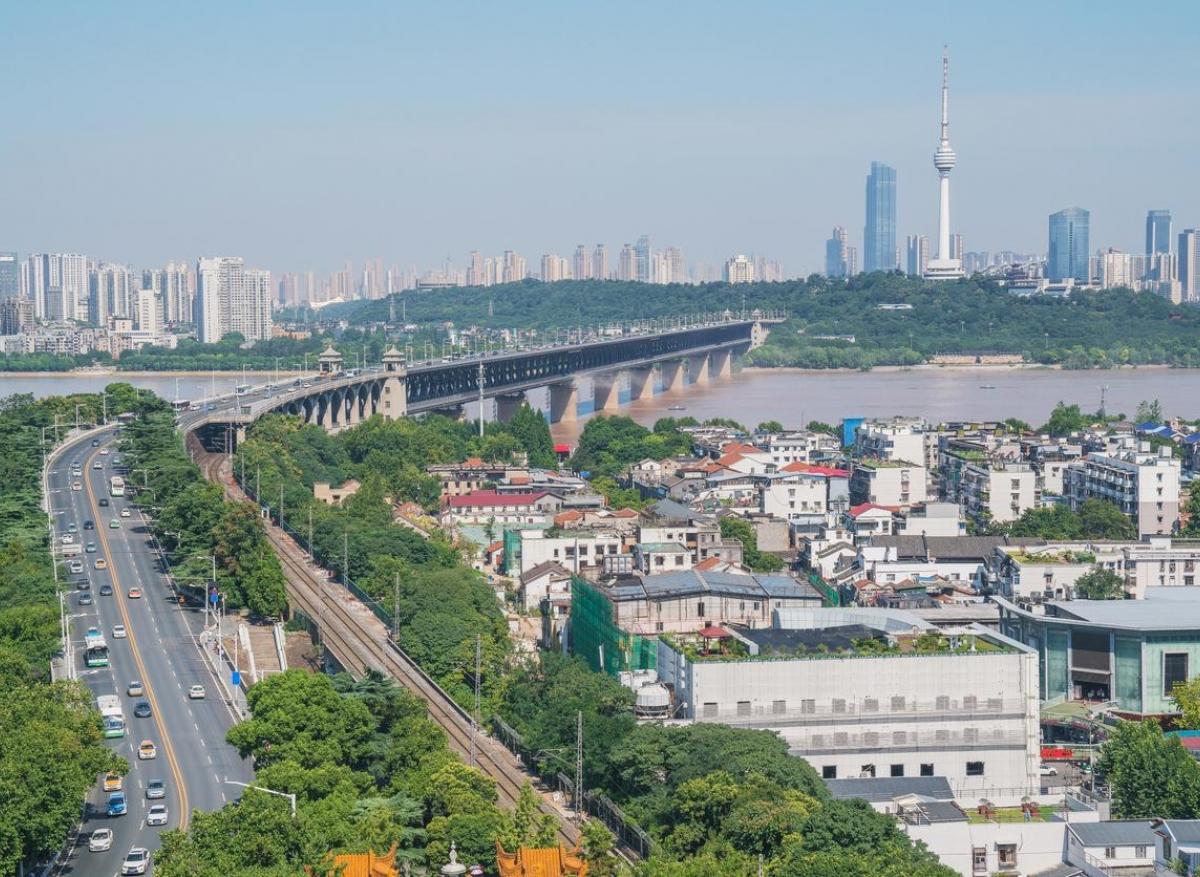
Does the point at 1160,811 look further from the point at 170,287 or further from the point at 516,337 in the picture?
the point at 170,287

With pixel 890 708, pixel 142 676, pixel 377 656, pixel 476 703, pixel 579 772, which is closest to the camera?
pixel 579 772

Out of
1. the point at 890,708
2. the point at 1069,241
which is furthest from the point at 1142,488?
the point at 1069,241

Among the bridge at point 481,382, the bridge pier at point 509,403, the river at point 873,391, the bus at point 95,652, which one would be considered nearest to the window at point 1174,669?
the bus at point 95,652

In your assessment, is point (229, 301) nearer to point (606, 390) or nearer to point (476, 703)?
point (606, 390)

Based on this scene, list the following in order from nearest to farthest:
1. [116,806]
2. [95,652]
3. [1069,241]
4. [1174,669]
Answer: [116,806] < [1174,669] < [95,652] < [1069,241]

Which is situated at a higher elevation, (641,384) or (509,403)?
Answer: (641,384)

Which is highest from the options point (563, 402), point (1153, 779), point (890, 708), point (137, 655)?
point (563, 402)
